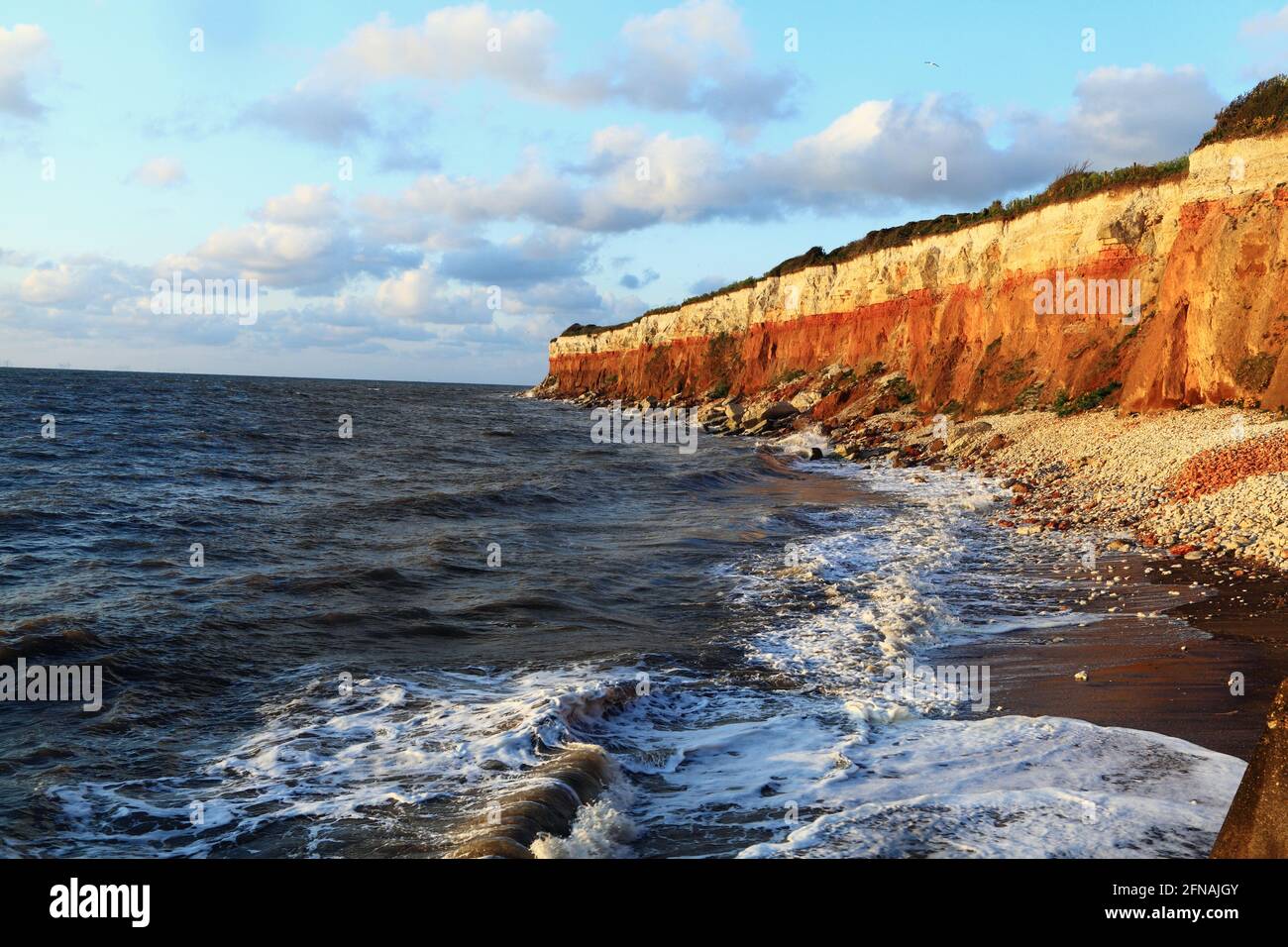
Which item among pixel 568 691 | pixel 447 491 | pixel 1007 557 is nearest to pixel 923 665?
pixel 568 691

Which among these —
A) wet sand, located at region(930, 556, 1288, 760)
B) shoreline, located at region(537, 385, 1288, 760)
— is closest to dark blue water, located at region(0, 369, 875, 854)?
wet sand, located at region(930, 556, 1288, 760)

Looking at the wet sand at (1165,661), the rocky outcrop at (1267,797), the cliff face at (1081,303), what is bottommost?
the wet sand at (1165,661)

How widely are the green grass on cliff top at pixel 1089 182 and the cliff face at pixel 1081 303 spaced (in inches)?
15.8

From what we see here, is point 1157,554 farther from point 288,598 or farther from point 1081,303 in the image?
point 1081,303

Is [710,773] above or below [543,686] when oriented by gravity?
below

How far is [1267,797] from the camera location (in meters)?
3.79

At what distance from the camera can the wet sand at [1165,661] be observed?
22.9 ft

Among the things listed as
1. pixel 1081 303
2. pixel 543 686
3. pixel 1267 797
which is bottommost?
pixel 543 686

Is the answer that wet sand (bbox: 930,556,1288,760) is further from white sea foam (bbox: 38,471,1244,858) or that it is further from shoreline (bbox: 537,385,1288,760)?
white sea foam (bbox: 38,471,1244,858)

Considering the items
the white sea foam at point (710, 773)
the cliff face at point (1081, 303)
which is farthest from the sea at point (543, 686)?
the cliff face at point (1081, 303)

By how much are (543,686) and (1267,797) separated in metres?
6.02

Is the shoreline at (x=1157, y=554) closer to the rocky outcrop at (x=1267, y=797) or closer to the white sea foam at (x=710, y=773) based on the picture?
the white sea foam at (x=710, y=773)

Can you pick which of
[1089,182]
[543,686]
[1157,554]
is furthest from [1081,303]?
[543,686]

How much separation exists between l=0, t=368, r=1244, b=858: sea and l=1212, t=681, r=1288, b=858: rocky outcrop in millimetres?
1090
